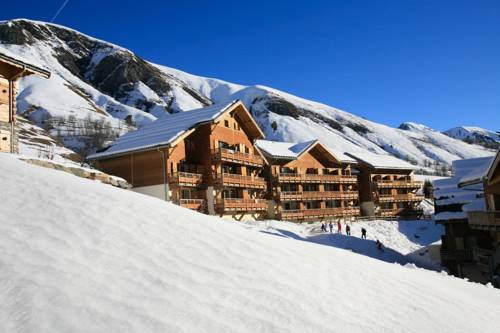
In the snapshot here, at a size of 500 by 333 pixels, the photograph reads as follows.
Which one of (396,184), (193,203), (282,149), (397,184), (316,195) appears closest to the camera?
(193,203)

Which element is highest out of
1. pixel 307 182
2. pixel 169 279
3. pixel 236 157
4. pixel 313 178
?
pixel 236 157

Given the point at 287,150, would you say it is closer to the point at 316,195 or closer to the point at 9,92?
the point at 316,195

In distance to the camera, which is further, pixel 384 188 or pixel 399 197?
pixel 399 197

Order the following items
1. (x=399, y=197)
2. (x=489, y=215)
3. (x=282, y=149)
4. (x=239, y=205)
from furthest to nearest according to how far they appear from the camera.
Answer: (x=399, y=197), (x=282, y=149), (x=239, y=205), (x=489, y=215)

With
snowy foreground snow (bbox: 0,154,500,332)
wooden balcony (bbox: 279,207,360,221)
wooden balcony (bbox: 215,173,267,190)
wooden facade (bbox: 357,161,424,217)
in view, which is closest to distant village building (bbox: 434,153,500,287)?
wooden balcony (bbox: 279,207,360,221)

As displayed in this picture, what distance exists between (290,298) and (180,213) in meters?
4.23

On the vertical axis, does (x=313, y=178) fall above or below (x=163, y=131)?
below

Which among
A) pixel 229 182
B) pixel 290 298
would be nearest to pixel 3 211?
pixel 290 298

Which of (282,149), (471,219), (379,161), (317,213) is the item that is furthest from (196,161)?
(379,161)

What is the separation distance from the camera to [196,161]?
35531 mm

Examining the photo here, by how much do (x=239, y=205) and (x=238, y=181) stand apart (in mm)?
2204

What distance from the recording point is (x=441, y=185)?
35875 mm

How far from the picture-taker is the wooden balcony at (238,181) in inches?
1361

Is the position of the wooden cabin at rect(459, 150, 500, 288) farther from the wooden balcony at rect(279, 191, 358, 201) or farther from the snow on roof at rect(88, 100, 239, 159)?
the wooden balcony at rect(279, 191, 358, 201)
